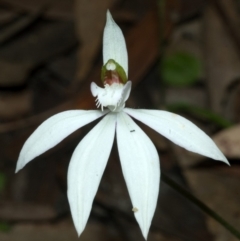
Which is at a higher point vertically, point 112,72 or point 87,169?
point 112,72

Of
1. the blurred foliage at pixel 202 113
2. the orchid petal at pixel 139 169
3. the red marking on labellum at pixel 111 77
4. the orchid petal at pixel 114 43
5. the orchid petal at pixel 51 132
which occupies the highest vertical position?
the blurred foliage at pixel 202 113

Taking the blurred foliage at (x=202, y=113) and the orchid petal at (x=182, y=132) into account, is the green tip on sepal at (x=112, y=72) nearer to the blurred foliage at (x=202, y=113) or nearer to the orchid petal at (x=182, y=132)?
the orchid petal at (x=182, y=132)

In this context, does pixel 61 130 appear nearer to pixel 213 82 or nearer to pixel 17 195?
pixel 17 195

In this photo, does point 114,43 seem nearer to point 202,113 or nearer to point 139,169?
point 139,169

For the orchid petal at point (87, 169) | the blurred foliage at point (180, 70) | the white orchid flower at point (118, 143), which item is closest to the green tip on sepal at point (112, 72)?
the white orchid flower at point (118, 143)

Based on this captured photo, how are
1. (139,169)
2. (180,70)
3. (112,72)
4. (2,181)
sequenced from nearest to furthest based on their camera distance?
1. (139,169)
2. (112,72)
3. (2,181)
4. (180,70)

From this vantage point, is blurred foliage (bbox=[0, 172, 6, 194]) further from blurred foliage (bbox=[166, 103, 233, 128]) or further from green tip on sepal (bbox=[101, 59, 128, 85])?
green tip on sepal (bbox=[101, 59, 128, 85])

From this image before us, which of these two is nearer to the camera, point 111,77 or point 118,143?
point 118,143

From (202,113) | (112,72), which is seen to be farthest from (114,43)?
(202,113)
